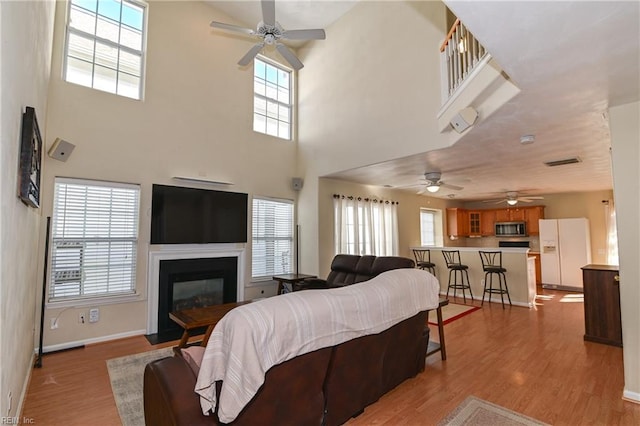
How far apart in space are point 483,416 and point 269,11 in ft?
14.6

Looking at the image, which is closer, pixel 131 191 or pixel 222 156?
pixel 131 191

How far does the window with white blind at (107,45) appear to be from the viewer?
4.09 metres

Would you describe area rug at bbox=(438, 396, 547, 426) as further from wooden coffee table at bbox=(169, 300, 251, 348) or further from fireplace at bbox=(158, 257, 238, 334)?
fireplace at bbox=(158, 257, 238, 334)

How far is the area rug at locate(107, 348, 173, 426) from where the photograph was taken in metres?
2.43

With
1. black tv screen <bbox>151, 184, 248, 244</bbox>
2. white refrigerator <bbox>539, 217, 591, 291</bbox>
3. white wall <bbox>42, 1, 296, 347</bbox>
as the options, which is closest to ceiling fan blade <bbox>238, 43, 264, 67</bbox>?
white wall <bbox>42, 1, 296, 347</bbox>

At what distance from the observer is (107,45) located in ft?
14.4

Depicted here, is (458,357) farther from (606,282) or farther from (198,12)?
(198,12)

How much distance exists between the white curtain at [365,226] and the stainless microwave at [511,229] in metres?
4.01

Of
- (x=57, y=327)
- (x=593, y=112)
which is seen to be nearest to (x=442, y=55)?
(x=593, y=112)

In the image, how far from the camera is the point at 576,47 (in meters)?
1.96

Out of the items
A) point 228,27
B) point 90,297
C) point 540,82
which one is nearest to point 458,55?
point 540,82

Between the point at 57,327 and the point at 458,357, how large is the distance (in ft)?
15.4

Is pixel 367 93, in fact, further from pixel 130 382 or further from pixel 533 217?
pixel 533 217

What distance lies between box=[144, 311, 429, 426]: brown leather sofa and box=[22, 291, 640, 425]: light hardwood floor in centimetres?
30
